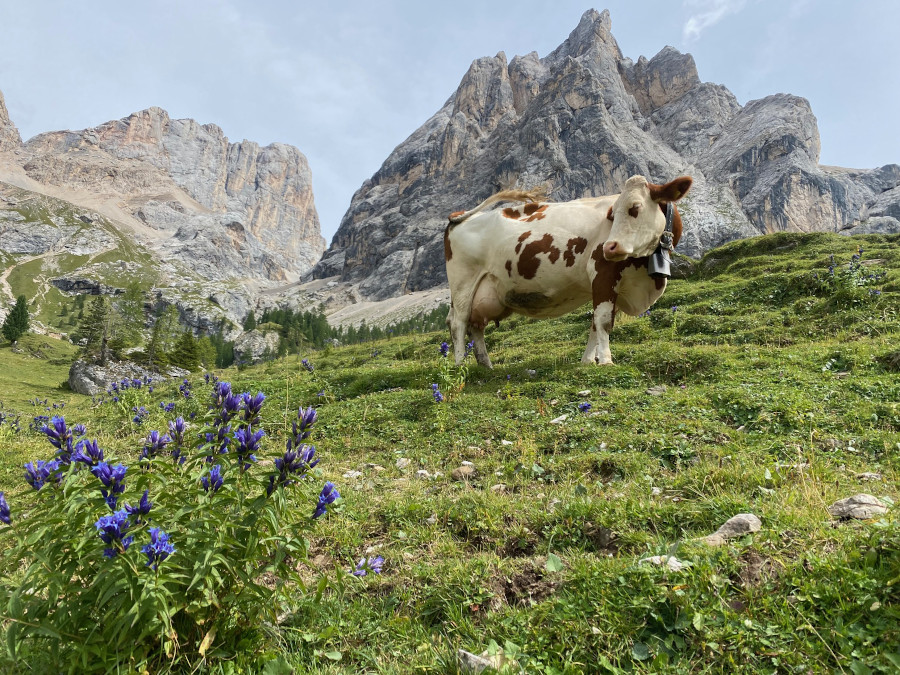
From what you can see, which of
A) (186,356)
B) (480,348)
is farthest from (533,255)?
(186,356)

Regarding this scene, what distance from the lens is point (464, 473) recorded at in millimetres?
5371

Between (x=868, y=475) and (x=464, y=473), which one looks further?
(x=464, y=473)

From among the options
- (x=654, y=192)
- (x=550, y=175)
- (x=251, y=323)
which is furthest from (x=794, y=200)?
(x=654, y=192)

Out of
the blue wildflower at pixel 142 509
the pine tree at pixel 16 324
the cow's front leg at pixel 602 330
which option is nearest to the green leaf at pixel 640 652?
the blue wildflower at pixel 142 509

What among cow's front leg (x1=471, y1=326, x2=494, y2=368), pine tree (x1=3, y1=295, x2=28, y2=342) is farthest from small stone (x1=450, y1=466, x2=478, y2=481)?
pine tree (x1=3, y1=295, x2=28, y2=342)

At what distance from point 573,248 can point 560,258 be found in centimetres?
34

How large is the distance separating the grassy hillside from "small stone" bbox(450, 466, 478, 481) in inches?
2.8

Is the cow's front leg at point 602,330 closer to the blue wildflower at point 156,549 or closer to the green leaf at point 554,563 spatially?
the green leaf at point 554,563

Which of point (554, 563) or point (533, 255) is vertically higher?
point (533, 255)

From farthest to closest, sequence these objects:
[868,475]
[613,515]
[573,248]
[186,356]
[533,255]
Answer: [186,356], [533,255], [573,248], [868,475], [613,515]

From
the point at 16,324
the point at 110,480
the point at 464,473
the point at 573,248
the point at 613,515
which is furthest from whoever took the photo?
the point at 16,324

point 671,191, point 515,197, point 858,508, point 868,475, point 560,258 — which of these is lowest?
point 868,475

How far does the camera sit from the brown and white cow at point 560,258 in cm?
916

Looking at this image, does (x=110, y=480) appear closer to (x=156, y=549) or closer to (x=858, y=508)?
(x=156, y=549)
